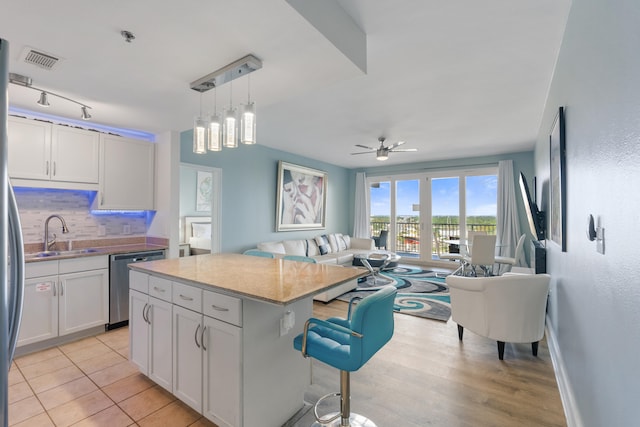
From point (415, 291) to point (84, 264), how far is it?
4.57m

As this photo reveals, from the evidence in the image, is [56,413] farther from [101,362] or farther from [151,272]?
[151,272]

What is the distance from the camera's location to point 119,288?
336cm

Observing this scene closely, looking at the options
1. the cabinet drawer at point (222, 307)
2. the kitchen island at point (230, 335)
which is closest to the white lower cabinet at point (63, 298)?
the kitchen island at point (230, 335)

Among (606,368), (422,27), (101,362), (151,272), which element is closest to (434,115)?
(422,27)

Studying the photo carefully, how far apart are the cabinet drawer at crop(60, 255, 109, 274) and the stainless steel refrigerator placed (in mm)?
2583

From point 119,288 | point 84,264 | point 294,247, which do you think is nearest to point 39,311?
point 84,264

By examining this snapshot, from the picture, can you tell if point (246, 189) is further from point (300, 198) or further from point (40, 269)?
point (40, 269)

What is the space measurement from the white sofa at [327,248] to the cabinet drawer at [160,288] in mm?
2476

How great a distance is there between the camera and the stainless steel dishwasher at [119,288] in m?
3.30

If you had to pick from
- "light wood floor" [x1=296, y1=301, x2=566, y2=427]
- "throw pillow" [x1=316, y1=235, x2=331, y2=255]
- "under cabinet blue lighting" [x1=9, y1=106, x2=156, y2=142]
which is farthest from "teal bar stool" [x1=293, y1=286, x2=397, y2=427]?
"throw pillow" [x1=316, y1=235, x2=331, y2=255]

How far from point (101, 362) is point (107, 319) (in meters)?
0.81

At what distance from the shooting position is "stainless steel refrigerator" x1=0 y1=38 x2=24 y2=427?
899 millimetres

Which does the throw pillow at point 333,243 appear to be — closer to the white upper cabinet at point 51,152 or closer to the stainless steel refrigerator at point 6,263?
the white upper cabinet at point 51,152

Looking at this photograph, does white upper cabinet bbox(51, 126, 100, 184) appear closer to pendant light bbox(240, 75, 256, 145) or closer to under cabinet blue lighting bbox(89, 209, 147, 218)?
under cabinet blue lighting bbox(89, 209, 147, 218)
